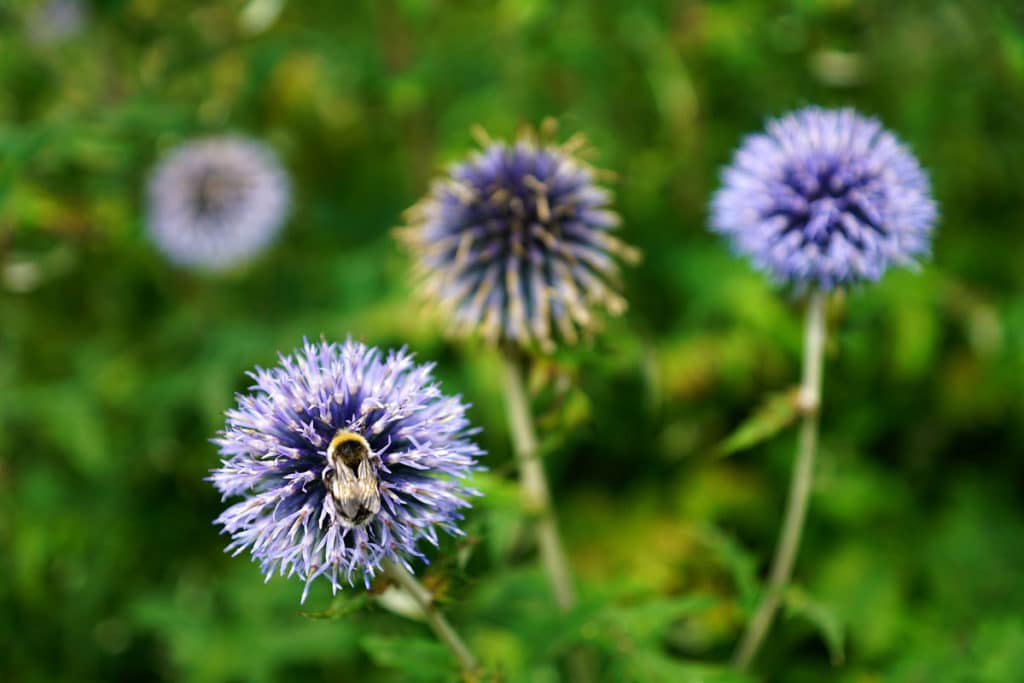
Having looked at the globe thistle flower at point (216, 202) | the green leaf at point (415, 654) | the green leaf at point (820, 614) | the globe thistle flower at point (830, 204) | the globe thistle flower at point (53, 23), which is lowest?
the green leaf at point (820, 614)

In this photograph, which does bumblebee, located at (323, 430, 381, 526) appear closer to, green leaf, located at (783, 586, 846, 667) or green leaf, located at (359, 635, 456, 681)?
green leaf, located at (359, 635, 456, 681)

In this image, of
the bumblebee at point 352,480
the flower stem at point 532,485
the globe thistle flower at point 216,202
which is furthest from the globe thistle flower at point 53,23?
the bumblebee at point 352,480

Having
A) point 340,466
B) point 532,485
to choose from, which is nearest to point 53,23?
point 532,485

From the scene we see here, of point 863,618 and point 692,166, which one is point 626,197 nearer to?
point 692,166

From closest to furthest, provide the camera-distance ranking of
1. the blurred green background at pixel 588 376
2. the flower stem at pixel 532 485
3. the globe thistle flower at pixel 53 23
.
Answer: the flower stem at pixel 532 485 < the blurred green background at pixel 588 376 < the globe thistle flower at pixel 53 23

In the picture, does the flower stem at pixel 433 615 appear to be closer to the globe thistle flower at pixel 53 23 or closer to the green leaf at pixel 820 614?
the green leaf at pixel 820 614

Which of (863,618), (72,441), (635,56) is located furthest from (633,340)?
(72,441)

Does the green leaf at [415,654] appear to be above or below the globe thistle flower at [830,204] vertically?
below
